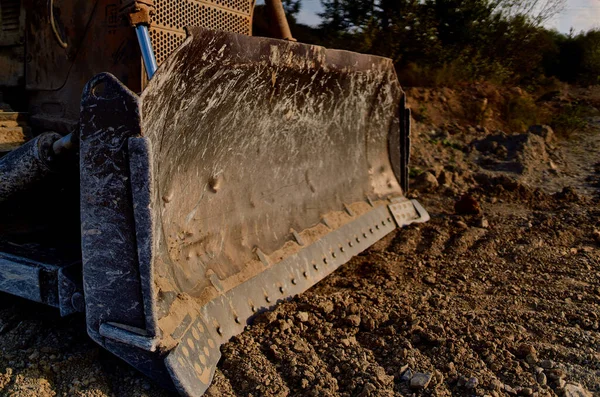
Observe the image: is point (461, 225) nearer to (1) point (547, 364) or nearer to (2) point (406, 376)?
(1) point (547, 364)

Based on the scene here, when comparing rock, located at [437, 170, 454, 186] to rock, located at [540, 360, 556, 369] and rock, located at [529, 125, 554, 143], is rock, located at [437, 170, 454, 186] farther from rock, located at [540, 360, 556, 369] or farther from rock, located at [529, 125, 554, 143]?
rock, located at [540, 360, 556, 369]

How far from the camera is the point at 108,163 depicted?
1.86 meters

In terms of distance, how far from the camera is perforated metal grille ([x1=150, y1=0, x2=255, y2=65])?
2.81m

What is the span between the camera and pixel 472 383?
214 cm

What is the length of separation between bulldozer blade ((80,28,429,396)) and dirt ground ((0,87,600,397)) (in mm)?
159

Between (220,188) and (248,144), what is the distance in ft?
0.95

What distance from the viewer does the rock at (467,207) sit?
4.84m

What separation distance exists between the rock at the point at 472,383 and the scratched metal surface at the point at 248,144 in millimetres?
1028

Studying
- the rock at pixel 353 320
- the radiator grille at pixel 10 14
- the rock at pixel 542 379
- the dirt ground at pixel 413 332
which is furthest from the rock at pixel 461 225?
the radiator grille at pixel 10 14

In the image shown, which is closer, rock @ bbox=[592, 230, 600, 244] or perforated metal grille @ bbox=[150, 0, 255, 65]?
perforated metal grille @ bbox=[150, 0, 255, 65]

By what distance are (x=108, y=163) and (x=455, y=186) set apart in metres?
4.46

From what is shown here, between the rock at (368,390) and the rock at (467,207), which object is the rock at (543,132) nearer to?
the rock at (467,207)

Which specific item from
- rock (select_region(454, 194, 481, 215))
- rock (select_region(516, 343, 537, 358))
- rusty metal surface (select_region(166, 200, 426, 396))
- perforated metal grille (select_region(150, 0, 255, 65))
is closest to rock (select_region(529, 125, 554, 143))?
rock (select_region(454, 194, 481, 215))

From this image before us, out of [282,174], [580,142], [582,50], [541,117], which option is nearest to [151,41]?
[282,174]
